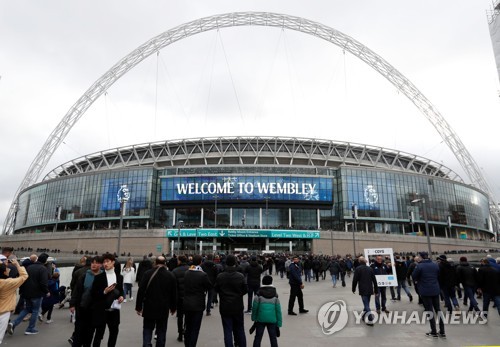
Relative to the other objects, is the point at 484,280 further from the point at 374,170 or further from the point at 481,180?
the point at 481,180

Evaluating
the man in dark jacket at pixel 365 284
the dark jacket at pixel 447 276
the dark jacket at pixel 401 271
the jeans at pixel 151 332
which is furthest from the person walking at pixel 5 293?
the dark jacket at pixel 401 271

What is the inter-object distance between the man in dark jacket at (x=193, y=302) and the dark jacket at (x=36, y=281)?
15.2 feet

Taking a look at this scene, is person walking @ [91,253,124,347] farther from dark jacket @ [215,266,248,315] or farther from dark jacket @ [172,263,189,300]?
dark jacket @ [215,266,248,315]

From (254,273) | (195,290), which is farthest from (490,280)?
(195,290)

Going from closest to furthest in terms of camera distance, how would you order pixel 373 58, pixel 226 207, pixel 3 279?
pixel 3 279, pixel 226 207, pixel 373 58

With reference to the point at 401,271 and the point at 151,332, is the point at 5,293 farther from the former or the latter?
the point at 401,271

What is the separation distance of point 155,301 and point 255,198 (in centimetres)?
6278

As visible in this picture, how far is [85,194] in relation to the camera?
7631 cm

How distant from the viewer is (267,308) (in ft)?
21.9

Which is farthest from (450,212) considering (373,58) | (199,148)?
(199,148)

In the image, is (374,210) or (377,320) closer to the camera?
(377,320)

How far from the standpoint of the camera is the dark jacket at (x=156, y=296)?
6.38 meters

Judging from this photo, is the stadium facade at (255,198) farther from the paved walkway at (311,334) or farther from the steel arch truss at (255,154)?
the paved walkway at (311,334)

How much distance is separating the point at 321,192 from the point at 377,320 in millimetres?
61645
